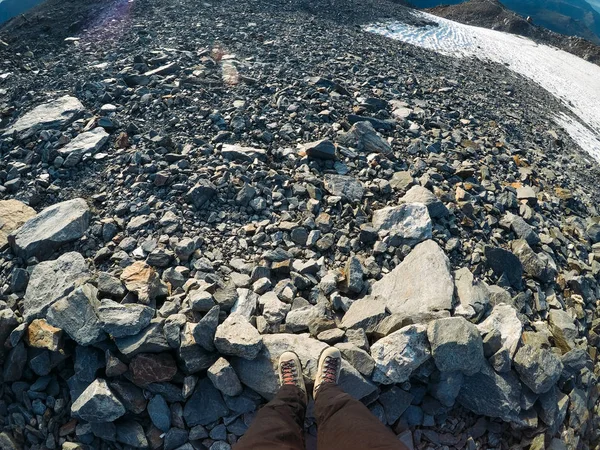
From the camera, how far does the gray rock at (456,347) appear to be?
12.4 ft

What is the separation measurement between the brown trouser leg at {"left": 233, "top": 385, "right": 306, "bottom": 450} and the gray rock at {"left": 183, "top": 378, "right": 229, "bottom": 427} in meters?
0.60

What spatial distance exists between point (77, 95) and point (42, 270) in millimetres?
4727

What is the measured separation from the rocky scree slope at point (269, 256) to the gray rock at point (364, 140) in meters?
0.04

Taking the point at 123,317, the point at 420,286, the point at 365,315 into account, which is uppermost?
the point at 420,286

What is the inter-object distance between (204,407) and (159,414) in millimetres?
434

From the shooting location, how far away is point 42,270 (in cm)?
441

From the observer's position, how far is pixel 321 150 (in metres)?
6.34

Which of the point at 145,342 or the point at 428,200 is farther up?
the point at 428,200

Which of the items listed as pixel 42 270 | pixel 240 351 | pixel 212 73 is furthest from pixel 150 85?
pixel 240 351

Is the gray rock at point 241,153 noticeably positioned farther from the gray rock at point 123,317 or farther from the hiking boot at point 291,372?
the hiking boot at point 291,372

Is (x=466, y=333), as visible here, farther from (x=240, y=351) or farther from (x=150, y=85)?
(x=150, y=85)

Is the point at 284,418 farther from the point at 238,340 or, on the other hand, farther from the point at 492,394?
the point at 492,394

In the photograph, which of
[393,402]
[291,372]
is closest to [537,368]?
[393,402]

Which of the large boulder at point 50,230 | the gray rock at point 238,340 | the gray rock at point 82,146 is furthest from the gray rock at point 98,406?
the gray rock at point 82,146
